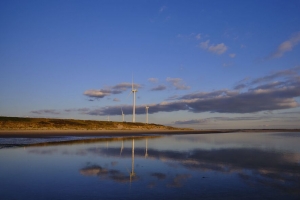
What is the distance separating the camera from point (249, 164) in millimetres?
13523

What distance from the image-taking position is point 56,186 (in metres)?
8.69

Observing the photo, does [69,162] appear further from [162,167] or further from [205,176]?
[205,176]

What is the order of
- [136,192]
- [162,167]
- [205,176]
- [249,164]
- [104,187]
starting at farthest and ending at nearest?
[249,164] < [162,167] < [205,176] < [104,187] < [136,192]

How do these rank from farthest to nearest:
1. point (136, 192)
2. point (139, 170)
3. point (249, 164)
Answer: point (249, 164) → point (139, 170) → point (136, 192)

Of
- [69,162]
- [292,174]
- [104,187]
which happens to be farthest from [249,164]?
[69,162]

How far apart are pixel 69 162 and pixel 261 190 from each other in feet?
32.6

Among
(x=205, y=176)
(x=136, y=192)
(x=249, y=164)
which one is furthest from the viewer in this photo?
(x=249, y=164)

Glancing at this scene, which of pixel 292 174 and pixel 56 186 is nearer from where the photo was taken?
pixel 56 186

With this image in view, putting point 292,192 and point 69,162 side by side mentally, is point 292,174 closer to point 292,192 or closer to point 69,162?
point 292,192

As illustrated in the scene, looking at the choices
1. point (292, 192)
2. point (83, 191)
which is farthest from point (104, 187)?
point (292, 192)

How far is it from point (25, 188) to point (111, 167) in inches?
182

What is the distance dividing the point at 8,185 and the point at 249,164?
11567 millimetres

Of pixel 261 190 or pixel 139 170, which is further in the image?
pixel 139 170

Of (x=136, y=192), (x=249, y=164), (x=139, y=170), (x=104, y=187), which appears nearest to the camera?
(x=136, y=192)
